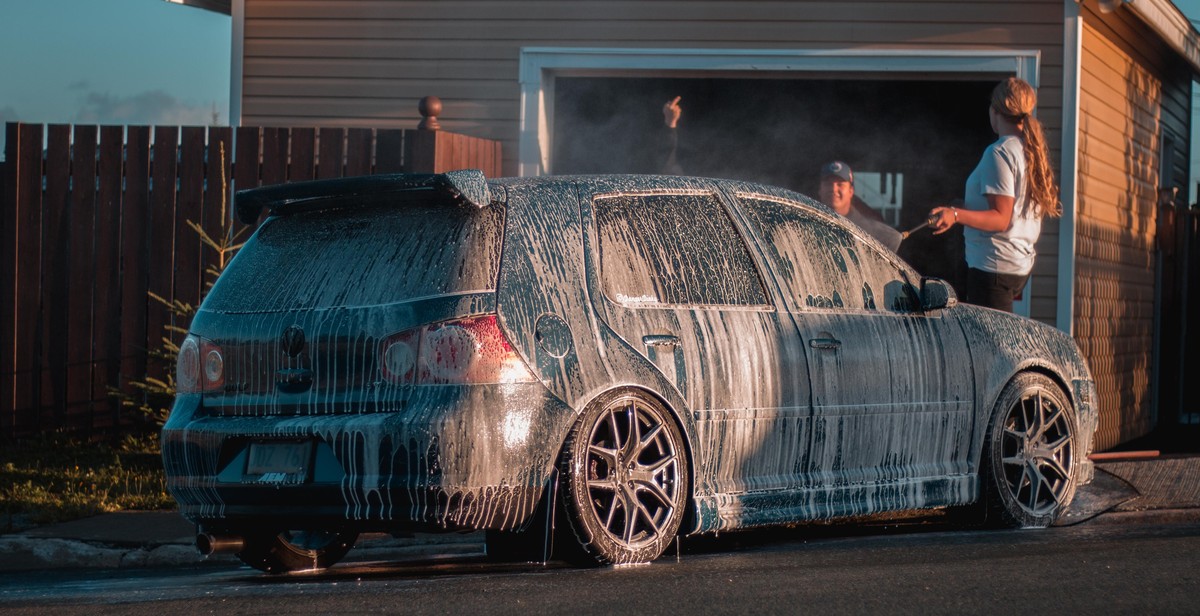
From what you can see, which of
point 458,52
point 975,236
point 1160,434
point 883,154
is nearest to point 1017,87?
point 975,236

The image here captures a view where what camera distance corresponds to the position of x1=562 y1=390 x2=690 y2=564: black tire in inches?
213

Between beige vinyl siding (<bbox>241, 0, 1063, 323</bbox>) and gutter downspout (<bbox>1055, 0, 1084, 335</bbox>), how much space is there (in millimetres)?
61

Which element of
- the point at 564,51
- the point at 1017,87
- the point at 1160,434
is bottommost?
the point at 1160,434

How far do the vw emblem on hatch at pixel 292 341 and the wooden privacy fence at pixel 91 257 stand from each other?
5.92 meters

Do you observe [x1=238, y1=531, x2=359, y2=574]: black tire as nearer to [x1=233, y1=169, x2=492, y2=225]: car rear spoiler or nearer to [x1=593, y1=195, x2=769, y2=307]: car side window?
[x1=233, y1=169, x2=492, y2=225]: car rear spoiler

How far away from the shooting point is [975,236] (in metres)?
8.30

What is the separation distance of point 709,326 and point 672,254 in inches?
12.1

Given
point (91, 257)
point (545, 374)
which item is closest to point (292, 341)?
point (545, 374)

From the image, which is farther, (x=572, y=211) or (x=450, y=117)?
(x=450, y=117)

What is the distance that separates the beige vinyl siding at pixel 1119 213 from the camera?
12438 mm

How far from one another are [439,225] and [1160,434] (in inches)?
451

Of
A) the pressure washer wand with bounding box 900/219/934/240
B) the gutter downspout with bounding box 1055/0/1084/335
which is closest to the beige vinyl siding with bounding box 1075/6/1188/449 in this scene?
the gutter downspout with bounding box 1055/0/1084/335

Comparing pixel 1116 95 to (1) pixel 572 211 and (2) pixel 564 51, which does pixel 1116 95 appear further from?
(1) pixel 572 211

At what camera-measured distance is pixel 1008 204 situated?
26.8 feet
